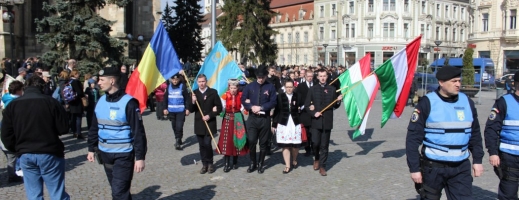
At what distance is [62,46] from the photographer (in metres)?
20.2

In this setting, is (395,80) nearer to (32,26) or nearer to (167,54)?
(167,54)

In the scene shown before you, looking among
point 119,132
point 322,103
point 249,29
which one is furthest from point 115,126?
point 249,29

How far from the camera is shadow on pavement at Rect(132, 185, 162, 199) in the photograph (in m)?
7.08

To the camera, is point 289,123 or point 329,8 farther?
point 329,8

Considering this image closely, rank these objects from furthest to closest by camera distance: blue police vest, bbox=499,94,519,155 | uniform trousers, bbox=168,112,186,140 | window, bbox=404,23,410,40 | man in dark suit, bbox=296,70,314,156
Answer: window, bbox=404,23,410,40 < uniform trousers, bbox=168,112,186,140 < man in dark suit, bbox=296,70,314,156 < blue police vest, bbox=499,94,519,155

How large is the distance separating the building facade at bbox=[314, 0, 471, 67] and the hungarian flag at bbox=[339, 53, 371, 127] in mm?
57511

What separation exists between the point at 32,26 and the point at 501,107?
2756 centimetres

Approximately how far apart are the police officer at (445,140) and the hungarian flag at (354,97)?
480 cm

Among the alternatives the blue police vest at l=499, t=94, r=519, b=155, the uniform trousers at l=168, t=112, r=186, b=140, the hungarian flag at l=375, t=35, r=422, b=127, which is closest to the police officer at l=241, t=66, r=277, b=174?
the hungarian flag at l=375, t=35, r=422, b=127

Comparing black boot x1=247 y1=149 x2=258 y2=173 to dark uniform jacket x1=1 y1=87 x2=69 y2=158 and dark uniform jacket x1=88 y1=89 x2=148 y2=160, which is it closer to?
dark uniform jacket x1=88 y1=89 x2=148 y2=160

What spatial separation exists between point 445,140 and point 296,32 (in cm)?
8362

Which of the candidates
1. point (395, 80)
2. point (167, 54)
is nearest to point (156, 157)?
point (167, 54)

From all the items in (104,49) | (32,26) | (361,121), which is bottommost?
(361,121)

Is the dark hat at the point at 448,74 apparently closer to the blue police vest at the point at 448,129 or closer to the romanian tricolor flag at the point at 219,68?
the blue police vest at the point at 448,129
